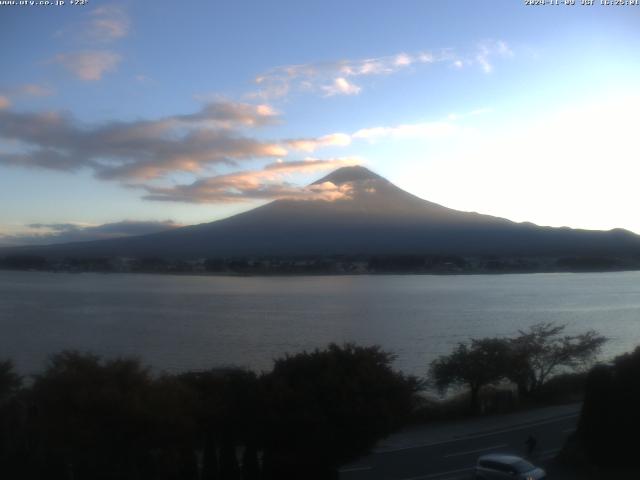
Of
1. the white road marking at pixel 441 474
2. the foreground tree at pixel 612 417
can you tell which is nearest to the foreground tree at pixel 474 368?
the foreground tree at pixel 612 417

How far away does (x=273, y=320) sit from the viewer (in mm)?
26844

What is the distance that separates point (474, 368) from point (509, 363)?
2.69 ft

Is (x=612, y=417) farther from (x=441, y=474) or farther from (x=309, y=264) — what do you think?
(x=309, y=264)

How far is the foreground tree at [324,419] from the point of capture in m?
6.61

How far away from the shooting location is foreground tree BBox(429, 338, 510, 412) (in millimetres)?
12539

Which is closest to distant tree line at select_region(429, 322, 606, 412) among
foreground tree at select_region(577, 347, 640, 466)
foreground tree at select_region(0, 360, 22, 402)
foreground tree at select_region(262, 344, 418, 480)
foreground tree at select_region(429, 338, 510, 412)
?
Answer: foreground tree at select_region(429, 338, 510, 412)

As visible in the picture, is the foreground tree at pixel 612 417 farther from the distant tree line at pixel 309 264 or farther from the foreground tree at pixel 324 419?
the distant tree line at pixel 309 264

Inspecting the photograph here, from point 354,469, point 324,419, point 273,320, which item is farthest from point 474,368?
point 273,320

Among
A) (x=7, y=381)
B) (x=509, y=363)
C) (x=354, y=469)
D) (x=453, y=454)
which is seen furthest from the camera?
(x=509, y=363)

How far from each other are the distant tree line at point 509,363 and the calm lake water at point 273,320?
252 centimetres

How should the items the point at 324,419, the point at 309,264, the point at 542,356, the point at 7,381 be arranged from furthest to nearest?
the point at 309,264 < the point at 542,356 < the point at 7,381 < the point at 324,419

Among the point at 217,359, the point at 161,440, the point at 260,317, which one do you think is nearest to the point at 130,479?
the point at 161,440

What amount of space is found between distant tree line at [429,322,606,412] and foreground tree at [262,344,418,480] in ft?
17.6

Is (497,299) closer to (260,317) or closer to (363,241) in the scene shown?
(260,317)
